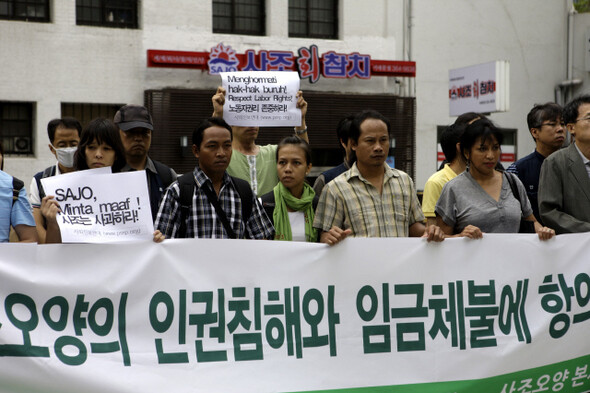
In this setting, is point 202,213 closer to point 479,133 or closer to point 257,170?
point 257,170

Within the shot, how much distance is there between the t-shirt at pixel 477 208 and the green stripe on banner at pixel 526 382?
0.85 m

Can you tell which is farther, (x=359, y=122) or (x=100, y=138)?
(x=359, y=122)

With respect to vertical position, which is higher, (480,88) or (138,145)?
(480,88)

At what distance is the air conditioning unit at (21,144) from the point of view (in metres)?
17.5

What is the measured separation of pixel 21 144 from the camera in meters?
17.6

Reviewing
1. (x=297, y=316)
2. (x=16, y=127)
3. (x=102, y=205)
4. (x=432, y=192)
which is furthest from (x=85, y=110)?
(x=297, y=316)

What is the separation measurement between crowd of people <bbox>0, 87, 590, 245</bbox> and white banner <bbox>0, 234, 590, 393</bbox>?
0.17m

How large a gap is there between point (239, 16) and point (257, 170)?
45.0 feet

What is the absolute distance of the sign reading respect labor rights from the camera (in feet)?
20.4

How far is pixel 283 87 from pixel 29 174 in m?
12.1

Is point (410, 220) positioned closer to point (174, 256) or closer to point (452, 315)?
point (452, 315)

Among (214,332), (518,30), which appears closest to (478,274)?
(214,332)

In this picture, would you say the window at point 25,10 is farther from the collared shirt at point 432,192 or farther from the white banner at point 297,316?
the white banner at point 297,316

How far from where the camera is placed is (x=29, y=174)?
17.4 meters
